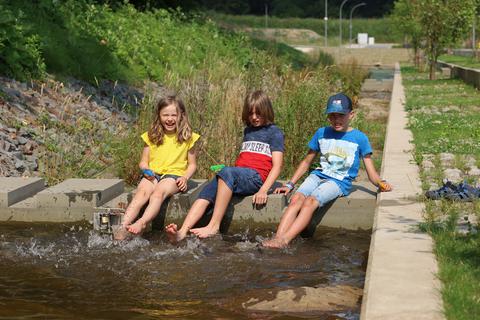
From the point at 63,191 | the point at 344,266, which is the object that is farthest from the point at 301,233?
the point at 63,191

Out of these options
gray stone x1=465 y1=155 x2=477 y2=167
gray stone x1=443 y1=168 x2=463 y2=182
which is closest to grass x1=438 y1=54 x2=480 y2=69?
gray stone x1=465 y1=155 x2=477 y2=167

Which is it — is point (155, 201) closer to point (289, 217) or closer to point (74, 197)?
point (74, 197)

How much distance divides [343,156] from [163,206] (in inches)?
60.8

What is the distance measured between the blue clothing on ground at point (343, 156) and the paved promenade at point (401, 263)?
12.6 inches

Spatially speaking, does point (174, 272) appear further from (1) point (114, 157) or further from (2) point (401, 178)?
(1) point (114, 157)

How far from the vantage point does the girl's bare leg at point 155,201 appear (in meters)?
6.59

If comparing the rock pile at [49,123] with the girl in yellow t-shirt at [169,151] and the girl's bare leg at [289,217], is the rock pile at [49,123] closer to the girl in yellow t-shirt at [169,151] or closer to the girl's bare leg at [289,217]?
the girl in yellow t-shirt at [169,151]

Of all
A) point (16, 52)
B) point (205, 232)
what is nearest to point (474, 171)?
point (205, 232)

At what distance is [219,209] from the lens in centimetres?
679

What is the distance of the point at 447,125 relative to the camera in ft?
41.8

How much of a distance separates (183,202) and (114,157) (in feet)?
7.31

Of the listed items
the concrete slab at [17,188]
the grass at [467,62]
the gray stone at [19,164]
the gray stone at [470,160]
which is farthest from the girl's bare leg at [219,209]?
the grass at [467,62]

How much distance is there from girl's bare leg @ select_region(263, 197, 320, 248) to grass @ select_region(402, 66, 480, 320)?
87 cm

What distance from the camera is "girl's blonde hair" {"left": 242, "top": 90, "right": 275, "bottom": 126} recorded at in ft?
23.6
